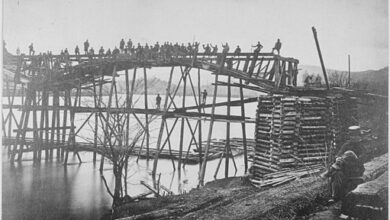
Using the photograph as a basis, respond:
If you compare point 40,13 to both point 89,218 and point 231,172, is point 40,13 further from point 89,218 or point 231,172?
point 231,172

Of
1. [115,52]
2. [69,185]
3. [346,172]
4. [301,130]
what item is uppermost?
[115,52]

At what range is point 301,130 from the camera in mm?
10969

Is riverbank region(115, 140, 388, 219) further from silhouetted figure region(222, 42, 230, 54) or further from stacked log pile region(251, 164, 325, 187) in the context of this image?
silhouetted figure region(222, 42, 230, 54)

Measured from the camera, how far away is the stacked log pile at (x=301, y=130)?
10977mm

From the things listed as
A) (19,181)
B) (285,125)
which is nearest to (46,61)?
(19,181)

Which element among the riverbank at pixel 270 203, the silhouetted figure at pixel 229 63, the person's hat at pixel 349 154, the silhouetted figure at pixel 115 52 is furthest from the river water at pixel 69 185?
the person's hat at pixel 349 154

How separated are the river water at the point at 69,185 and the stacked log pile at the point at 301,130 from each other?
5.05 metres

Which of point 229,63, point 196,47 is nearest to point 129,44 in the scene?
point 196,47

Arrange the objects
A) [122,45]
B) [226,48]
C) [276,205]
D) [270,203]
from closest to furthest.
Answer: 1. [276,205]
2. [270,203]
3. [226,48]
4. [122,45]

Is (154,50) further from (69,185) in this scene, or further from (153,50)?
(69,185)

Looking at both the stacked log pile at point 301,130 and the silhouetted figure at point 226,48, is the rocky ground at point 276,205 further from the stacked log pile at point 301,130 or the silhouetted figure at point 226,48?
the silhouetted figure at point 226,48

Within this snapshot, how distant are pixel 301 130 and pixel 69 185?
10078 mm

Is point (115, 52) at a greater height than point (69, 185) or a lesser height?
greater

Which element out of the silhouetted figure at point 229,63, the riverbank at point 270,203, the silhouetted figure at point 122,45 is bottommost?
the riverbank at point 270,203
